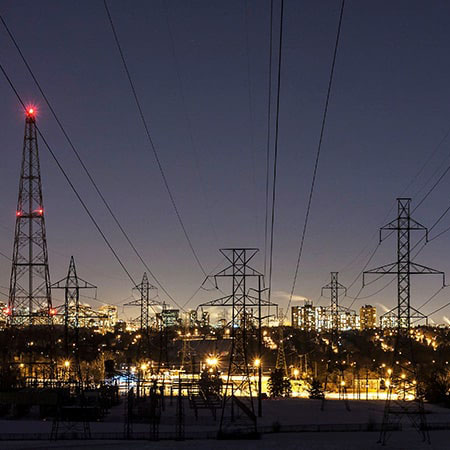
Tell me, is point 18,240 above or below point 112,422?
above

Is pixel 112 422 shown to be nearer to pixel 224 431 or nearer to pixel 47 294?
pixel 224 431

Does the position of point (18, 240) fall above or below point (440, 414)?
above

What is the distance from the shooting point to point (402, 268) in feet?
89.1

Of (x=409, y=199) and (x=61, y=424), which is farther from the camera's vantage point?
(x=409, y=199)

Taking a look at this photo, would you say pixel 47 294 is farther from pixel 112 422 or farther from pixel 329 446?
pixel 329 446

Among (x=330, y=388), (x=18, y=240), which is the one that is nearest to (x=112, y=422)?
(x=18, y=240)

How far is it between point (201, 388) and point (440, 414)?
39.4 feet

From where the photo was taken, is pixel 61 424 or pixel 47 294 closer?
pixel 61 424

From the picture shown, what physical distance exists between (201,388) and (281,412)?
732 cm

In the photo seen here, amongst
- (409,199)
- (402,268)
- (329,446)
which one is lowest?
(329,446)

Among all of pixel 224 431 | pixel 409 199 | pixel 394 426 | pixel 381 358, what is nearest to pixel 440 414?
pixel 394 426

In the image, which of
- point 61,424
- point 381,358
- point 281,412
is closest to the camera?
point 61,424

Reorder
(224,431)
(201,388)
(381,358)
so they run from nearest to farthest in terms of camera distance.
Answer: (224,431) → (201,388) → (381,358)

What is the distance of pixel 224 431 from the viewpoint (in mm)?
22156
